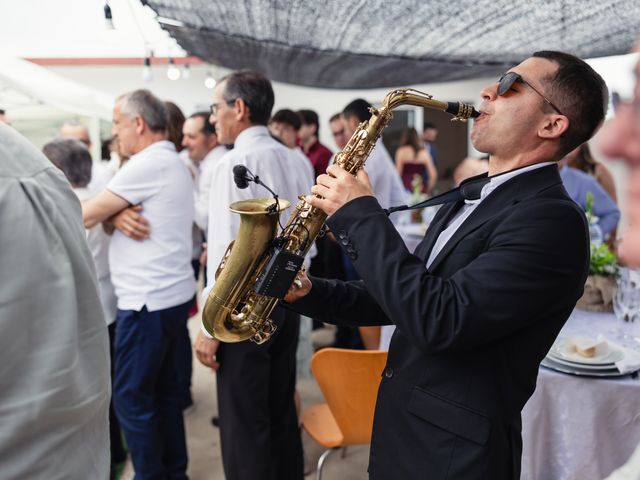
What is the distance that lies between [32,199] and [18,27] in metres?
14.9

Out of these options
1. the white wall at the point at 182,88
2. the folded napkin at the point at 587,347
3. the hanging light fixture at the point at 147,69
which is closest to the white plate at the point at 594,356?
the folded napkin at the point at 587,347

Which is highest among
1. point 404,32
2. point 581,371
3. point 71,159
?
point 404,32

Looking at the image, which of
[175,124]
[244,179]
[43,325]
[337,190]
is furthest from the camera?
[175,124]

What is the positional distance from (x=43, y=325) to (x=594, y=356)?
6.65 ft

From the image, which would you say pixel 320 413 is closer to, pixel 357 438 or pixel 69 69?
pixel 357 438

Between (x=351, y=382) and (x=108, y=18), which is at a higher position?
(x=108, y=18)

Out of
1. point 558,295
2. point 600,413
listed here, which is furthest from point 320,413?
point 558,295

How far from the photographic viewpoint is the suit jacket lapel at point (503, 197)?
1498 mm

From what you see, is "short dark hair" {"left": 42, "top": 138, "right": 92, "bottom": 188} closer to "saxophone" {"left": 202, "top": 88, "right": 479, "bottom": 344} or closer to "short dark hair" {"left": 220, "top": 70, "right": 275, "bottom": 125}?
"short dark hair" {"left": 220, "top": 70, "right": 275, "bottom": 125}

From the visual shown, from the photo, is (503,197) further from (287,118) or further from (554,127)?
(287,118)

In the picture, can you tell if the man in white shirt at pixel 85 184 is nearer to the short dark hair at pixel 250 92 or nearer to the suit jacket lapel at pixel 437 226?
the short dark hair at pixel 250 92

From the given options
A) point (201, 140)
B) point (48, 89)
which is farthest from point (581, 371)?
point (48, 89)

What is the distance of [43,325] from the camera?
109cm

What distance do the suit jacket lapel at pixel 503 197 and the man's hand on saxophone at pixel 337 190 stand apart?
268 millimetres
